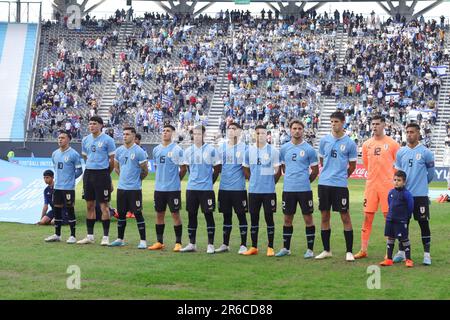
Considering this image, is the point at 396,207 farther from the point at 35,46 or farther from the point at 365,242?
the point at 35,46

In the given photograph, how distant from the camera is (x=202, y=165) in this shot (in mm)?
16094

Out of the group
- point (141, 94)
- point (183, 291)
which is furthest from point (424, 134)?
point (183, 291)

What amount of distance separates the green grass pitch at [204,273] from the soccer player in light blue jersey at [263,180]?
1.66ft

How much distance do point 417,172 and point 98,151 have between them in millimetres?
5933

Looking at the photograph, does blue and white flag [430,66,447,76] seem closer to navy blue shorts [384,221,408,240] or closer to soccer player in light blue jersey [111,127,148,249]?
soccer player in light blue jersey [111,127,148,249]

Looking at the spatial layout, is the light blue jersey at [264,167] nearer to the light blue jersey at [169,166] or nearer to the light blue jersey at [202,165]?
the light blue jersey at [202,165]

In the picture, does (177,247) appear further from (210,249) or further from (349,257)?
(349,257)

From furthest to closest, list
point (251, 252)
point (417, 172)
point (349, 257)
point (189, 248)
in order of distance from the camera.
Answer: point (189, 248), point (251, 252), point (349, 257), point (417, 172)

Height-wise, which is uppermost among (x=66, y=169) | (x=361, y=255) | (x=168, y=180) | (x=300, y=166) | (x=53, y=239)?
(x=300, y=166)

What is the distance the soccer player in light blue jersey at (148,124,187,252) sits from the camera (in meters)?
16.3

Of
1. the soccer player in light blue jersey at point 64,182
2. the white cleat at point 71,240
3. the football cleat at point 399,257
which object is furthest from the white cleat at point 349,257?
the soccer player in light blue jersey at point 64,182

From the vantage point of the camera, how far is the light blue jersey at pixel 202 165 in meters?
16.1

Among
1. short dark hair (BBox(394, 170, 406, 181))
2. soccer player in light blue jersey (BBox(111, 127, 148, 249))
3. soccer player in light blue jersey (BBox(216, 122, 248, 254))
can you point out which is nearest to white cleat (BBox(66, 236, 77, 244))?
soccer player in light blue jersey (BBox(111, 127, 148, 249))

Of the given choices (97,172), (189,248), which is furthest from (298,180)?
(97,172)
